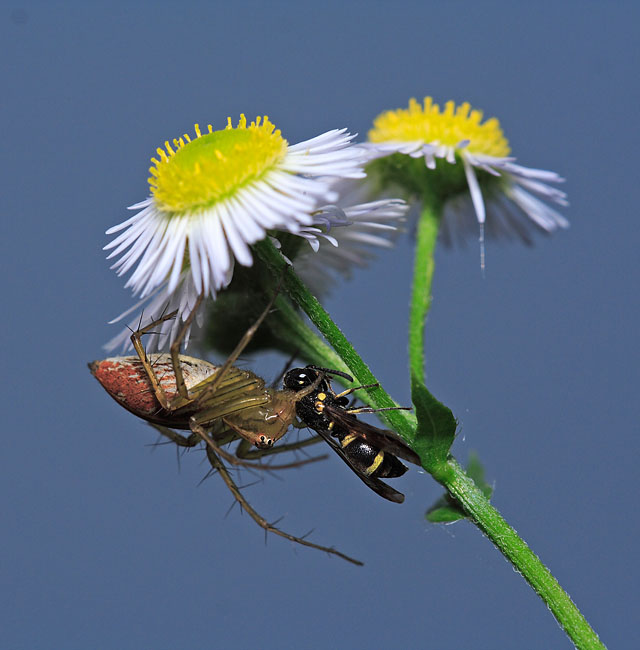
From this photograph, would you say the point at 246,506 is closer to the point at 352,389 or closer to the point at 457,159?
the point at 352,389

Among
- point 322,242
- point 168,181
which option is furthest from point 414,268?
point 168,181

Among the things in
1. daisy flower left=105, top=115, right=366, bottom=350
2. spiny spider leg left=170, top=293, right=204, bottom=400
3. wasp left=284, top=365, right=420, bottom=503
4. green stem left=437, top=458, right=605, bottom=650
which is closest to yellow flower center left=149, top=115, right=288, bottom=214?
daisy flower left=105, top=115, right=366, bottom=350

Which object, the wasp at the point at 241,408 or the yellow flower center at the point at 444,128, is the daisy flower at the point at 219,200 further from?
the yellow flower center at the point at 444,128

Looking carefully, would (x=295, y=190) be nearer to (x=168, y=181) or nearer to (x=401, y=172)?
(x=168, y=181)

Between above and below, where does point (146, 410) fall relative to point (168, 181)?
below

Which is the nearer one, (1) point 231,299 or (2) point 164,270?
(2) point 164,270

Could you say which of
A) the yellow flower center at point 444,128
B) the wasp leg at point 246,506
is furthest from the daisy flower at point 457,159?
the wasp leg at point 246,506
